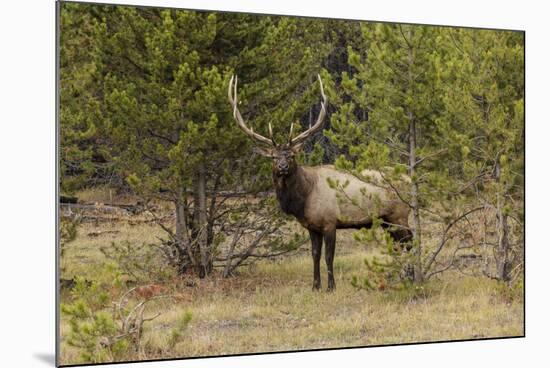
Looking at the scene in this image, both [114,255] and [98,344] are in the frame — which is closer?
[98,344]

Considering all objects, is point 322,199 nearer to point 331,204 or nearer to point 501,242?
point 331,204

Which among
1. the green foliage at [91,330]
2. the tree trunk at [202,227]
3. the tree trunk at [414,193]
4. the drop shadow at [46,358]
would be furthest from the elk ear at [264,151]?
the drop shadow at [46,358]

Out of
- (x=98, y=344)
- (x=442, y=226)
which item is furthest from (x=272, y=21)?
(x=98, y=344)

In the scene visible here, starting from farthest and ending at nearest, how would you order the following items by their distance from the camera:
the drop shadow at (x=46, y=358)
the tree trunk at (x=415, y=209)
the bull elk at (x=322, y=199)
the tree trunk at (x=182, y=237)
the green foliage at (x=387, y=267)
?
the tree trunk at (x=182, y=237) → the tree trunk at (x=415, y=209) → the bull elk at (x=322, y=199) → the green foliage at (x=387, y=267) → the drop shadow at (x=46, y=358)

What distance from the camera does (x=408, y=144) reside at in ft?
29.4

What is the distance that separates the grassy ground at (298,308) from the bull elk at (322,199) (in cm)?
18

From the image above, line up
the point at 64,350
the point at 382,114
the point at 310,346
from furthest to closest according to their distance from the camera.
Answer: the point at 382,114
the point at 310,346
the point at 64,350

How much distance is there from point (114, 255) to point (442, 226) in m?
2.85

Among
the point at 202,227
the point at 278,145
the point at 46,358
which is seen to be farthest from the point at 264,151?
the point at 46,358

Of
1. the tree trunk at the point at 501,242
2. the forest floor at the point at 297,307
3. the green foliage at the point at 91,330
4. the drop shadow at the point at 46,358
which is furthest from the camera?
the tree trunk at the point at 501,242

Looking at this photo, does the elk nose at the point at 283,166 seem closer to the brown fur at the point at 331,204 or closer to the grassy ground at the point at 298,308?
the brown fur at the point at 331,204

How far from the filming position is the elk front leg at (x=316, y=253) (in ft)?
29.2

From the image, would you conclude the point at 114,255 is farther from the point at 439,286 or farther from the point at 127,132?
the point at 439,286

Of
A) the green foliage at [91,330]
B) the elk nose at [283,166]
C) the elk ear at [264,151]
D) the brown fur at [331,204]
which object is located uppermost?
the elk ear at [264,151]
